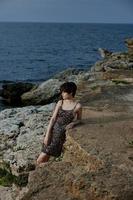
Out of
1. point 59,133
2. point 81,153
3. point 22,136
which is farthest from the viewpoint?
point 22,136

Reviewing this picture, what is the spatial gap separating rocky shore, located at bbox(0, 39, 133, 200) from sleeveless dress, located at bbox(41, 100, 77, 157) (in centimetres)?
Result: 18

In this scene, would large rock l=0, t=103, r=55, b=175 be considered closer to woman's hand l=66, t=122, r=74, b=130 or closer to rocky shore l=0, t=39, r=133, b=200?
rocky shore l=0, t=39, r=133, b=200

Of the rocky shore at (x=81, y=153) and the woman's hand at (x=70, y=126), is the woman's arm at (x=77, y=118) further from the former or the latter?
the rocky shore at (x=81, y=153)

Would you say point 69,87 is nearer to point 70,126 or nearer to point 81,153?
point 70,126

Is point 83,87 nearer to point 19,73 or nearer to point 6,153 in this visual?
point 6,153

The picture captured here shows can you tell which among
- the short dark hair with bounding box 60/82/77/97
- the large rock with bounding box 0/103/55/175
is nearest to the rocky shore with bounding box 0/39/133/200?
the large rock with bounding box 0/103/55/175

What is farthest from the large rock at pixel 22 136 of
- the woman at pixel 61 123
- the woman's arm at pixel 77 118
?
the woman's arm at pixel 77 118

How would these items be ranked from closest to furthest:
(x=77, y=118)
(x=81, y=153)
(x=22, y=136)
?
(x=81, y=153), (x=77, y=118), (x=22, y=136)

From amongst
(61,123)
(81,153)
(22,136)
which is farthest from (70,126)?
(22,136)

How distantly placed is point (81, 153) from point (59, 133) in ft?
3.45

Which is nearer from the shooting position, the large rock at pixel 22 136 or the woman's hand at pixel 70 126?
the woman's hand at pixel 70 126

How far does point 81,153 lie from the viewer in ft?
31.1

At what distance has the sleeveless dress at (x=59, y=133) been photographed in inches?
406

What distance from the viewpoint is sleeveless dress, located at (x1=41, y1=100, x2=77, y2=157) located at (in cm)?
1030
